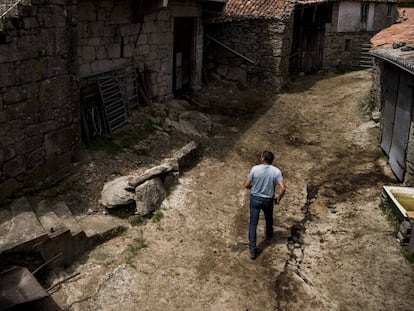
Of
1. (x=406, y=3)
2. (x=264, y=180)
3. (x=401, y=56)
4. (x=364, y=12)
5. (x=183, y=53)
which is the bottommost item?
(x=264, y=180)

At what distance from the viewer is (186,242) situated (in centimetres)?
698

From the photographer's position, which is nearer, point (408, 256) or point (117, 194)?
point (408, 256)

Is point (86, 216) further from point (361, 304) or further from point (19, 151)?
point (361, 304)

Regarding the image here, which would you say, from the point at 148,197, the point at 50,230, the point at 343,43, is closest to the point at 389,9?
the point at 343,43

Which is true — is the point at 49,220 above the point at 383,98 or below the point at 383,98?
below

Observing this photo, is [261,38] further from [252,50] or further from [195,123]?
[195,123]

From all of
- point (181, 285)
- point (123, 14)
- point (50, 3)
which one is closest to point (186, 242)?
point (181, 285)

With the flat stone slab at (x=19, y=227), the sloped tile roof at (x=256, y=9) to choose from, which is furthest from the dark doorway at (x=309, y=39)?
the flat stone slab at (x=19, y=227)

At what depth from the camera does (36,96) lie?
6805 millimetres

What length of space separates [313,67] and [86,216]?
51.1 ft

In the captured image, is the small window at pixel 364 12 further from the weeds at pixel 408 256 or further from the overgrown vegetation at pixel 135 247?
the overgrown vegetation at pixel 135 247

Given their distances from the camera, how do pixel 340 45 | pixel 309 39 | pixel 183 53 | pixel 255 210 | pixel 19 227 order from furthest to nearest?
pixel 340 45 → pixel 309 39 → pixel 183 53 → pixel 255 210 → pixel 19 227

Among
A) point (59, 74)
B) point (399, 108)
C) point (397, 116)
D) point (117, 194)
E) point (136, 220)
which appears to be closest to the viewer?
point (59, 74)

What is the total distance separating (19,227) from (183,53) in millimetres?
8805
